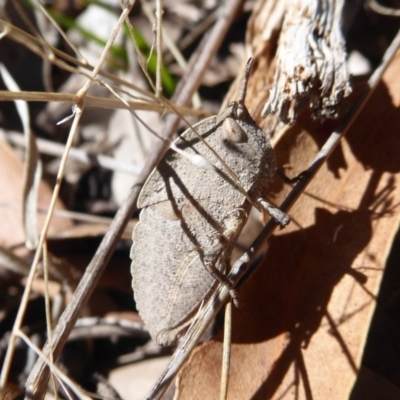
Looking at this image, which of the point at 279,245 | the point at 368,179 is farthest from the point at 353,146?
the point at 279,245

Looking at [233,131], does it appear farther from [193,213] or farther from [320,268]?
[320,268]

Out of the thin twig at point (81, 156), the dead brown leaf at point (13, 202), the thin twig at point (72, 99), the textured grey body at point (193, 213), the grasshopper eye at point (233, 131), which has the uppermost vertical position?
the grasshopper eye at point (233, 131)

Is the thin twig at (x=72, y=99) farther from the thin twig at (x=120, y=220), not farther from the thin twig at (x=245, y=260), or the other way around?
the thin twig at (x=245, y=260)

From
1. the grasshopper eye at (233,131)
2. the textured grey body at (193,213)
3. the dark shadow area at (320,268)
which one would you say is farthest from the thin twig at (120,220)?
the dark shadow area at (320,268)

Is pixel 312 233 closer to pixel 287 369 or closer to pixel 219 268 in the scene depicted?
pixel 219 268

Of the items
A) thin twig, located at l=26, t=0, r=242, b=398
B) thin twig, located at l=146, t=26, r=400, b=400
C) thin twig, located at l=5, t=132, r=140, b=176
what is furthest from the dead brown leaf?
thin twig, located at l=146, t=26, r=400, b=400

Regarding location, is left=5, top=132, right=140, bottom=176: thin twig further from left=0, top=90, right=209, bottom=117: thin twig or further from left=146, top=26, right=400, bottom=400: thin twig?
left=146, top=26, right=400, bottom=400: thin twig
